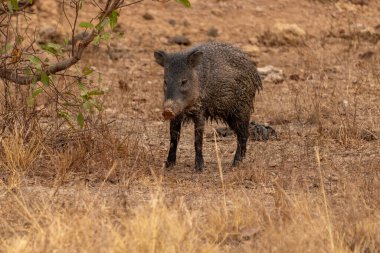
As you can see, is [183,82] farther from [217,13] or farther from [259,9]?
[259,9]

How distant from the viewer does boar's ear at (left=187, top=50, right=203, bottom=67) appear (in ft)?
24.7

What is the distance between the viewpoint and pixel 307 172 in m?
7.03

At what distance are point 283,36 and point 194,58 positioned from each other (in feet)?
Result: 24.1

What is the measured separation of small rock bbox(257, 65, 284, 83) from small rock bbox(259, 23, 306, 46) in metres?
2.10

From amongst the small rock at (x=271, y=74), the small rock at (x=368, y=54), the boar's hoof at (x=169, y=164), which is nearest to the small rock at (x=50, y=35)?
the small rock at (x=271, y=74)

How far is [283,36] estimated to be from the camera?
48.2ft

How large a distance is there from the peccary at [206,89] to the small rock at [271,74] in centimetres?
358

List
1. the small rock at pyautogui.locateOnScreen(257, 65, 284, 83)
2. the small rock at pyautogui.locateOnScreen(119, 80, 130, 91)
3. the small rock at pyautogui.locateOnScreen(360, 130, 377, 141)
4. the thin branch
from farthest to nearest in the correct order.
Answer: the small rock at pyautogui.locateOnScreen(257, 65, 284, 83), the small rock at pyautogui.locateOnScreen(119, 80, 130, 91), the small rock at pyautogui.locateOnScreen(360, 130, 377, 141), the thin branch

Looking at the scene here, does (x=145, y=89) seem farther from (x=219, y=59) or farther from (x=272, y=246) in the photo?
(x=272, y=246)

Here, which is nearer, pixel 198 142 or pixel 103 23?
pixel 103 23

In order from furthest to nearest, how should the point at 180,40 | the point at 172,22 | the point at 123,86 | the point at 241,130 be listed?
the point at 172,22
the point at 180,40
the point at 123,86
the point at 241,130

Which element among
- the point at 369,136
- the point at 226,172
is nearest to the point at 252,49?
the point at 369,136

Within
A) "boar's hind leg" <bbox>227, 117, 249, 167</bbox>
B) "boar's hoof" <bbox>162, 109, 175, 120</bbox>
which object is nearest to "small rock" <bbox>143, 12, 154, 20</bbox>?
"boar's hind leg" <bbox>227, 117, 249, 167</bbox>

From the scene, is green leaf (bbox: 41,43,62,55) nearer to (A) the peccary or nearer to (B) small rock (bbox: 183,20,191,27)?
(A) the peccary
